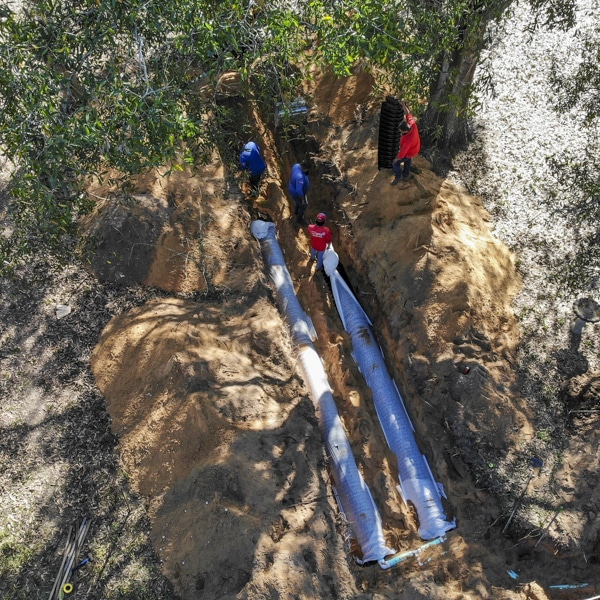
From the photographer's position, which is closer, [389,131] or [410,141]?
[410,141]

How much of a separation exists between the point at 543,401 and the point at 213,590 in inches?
229

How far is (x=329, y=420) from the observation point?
830 centimetres

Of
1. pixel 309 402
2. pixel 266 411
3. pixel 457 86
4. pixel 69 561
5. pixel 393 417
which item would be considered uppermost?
pixel 457 86

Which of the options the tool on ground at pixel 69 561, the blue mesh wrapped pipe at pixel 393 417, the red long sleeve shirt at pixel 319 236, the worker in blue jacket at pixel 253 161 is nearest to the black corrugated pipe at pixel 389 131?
the red long sleeve shirt at pixel 319 236

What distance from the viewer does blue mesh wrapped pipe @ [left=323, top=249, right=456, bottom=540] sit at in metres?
7.60

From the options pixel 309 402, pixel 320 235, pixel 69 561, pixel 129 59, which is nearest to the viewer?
pixel 129 59

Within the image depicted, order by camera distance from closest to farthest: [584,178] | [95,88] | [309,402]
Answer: [95,88] → [584,178] → [309,402]

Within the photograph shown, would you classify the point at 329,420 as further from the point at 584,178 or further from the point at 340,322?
the point at 584,178

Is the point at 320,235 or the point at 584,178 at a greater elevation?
the point at 320,235

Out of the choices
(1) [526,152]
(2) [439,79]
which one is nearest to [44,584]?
(2) [439,79]

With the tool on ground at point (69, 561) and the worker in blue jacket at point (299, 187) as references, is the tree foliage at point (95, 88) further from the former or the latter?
the tool on ground at point (69, 561)

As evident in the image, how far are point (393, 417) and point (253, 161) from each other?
5.81m

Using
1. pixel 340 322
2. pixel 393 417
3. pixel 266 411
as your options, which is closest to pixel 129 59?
pixel 266 411

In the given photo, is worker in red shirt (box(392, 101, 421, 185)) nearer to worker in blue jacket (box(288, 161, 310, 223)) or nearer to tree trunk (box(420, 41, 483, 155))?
tree trunk (box(420, 41, 483, 155))
